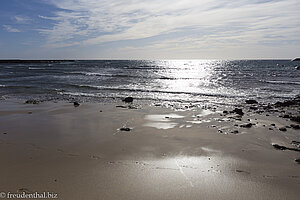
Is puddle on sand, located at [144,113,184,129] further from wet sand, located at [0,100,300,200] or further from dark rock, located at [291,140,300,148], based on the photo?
dark rock, located at [291,140,300,148]

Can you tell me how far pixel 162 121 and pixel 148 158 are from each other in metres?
4.25

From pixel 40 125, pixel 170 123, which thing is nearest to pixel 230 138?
pixel 170 123

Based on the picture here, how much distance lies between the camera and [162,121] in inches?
404

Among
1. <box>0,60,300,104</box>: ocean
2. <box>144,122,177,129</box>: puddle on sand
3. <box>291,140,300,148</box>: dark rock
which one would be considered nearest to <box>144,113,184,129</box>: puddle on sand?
<box>144,122,177,129</box>: puddle on sand

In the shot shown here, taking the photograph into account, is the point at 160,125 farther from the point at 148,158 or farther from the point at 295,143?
the point at 295,143

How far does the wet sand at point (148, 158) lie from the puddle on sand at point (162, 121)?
5 cm

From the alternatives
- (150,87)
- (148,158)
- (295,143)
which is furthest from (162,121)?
(150,87)

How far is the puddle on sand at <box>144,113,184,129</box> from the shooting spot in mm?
9422

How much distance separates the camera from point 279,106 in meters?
13.8

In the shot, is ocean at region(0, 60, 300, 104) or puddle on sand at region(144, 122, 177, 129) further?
ocean at region(0, 60, 300, 104)

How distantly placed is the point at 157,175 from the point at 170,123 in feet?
16.0

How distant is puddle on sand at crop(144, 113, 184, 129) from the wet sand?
0.05 metres

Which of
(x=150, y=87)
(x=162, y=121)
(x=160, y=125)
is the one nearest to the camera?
(x=160, y=125)

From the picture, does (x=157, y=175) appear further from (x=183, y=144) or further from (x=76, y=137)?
(x=76, y=137)
